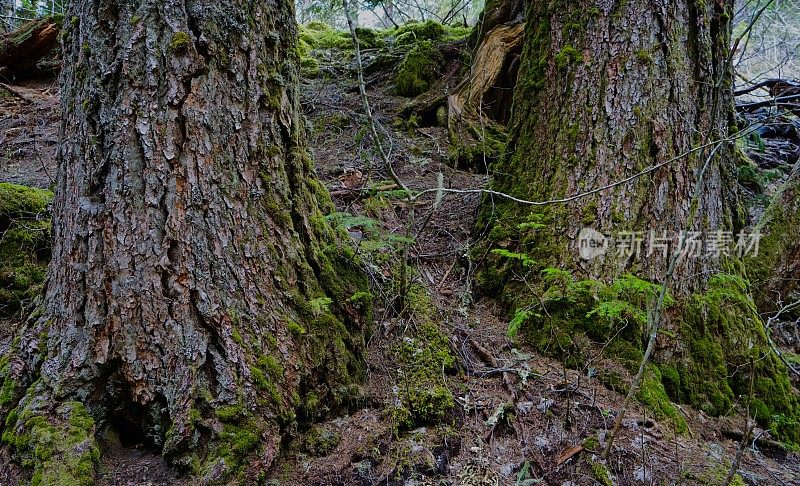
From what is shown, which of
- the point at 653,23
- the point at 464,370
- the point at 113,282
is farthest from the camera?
the point at 653,23

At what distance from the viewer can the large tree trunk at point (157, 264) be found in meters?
2.20

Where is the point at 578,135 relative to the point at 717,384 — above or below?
above

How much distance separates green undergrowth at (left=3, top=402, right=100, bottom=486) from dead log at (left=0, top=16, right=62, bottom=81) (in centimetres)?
777

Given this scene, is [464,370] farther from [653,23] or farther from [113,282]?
[653,23]

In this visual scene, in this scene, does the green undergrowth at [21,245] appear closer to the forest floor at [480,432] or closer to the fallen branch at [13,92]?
the forest floor at [480,432]

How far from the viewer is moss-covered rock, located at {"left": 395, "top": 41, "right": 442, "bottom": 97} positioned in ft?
24.1

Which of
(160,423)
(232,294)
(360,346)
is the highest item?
(232,294)

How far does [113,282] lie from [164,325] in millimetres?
303

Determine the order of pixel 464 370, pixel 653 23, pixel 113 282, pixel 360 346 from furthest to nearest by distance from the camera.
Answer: pixel 653 23
pixel 464 370
pixel 360 346
pixel 113 282

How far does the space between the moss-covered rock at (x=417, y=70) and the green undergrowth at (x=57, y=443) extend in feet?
20.3

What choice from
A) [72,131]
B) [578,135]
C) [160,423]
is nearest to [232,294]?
[160,423]

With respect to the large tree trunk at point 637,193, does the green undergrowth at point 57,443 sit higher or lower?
lower

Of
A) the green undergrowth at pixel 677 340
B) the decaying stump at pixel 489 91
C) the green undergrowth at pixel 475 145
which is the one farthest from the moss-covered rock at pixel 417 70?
the green undergrowth at pixel 677 340

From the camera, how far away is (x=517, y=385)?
9.58 ft
